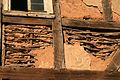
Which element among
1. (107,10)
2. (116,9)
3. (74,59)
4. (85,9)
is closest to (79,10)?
(85,9)

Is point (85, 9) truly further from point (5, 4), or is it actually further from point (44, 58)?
point (5, 4)

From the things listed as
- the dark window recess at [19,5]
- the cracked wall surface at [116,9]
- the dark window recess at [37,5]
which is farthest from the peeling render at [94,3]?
the dark window recess at [19,5]

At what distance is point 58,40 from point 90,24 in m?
0.74

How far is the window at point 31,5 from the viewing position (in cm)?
677

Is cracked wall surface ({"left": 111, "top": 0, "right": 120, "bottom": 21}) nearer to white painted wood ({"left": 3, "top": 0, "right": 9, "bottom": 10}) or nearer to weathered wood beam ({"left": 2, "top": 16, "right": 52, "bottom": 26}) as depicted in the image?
weathered wood beam ({"left": 2, "top": 16, "right": 52, "bottom": 26})

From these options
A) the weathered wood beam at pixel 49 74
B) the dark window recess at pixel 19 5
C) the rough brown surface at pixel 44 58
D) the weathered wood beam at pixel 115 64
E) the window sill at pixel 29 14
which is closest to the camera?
the weathered wood beam at pixel 49 74

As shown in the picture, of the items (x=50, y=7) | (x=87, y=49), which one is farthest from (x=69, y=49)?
(x=50, y=7)

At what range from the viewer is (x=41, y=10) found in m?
6.87

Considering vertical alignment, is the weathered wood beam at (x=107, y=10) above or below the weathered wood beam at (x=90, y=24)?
above

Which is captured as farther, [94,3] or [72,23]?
[94,3]

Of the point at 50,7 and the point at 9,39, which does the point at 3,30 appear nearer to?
the point at 9,39

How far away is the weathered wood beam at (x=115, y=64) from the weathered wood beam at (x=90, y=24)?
505 millimetres

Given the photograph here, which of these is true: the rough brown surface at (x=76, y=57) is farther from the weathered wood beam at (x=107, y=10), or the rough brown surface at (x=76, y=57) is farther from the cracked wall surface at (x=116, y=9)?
the cracked wall surface at (x=116, y=9)

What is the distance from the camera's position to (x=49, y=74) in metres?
6.06
